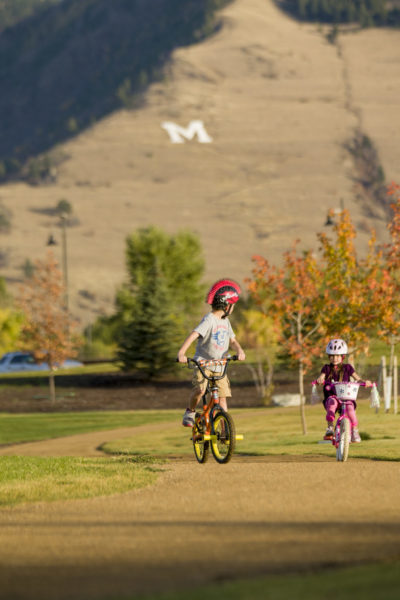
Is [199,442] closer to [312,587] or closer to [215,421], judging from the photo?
[215,421]

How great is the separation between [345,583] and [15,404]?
3674cm

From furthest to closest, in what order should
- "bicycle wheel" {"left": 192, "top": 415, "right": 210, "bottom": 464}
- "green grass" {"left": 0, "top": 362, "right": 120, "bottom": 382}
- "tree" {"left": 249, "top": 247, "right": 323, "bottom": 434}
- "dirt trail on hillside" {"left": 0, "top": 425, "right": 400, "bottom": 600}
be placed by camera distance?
"green grass" {"left": 0, "top": 362, "right": 120, "bottom": 382}, "tree" {"left": 249, "top": 247, "right": 323, "bottom": 434}, "bicycle wheel" {"left": 192, "top": 415, "right": 210, "bottom": 464}, "dirt trail on hillside" {"left": 0, "top": 425, "right": 400, "bottom": 600}

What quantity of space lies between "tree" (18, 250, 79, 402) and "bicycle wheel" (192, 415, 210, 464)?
28.8 metres

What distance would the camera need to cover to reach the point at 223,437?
1258cm

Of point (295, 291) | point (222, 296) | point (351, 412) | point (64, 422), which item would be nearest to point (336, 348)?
point (351, 412)

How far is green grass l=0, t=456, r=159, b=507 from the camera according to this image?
35.6ft

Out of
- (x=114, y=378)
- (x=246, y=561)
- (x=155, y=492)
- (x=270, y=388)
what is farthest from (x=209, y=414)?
(x=114, y=378)

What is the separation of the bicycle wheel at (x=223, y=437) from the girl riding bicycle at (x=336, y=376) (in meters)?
1.58

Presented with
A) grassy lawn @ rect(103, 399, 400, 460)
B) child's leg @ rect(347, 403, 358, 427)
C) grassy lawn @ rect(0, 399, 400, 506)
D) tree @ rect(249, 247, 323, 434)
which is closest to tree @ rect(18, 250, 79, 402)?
grassy lawn @ rect(0, 399, 400, 506)

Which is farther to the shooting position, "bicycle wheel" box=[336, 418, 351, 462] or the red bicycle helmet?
"bicycle wheel" box=[336, 418, 351, 462]

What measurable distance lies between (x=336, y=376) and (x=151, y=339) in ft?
123

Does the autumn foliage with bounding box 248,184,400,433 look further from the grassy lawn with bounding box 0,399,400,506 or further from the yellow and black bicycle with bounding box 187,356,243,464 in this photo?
the yellow and black bicycle with bounding box 187,356,243,464

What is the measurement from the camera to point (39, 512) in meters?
9.72

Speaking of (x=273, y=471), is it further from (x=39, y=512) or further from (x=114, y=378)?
(x=114, y=378)
